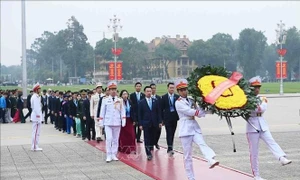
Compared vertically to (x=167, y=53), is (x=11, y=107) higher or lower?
lower

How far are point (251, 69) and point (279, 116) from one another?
22.3 ft

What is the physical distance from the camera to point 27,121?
22516 mm

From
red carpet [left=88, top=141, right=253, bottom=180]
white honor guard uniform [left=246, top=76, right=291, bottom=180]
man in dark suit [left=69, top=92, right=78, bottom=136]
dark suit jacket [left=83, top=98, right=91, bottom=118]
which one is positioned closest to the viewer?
white honor guard uniform [left=246, top=76, right=291, bottom=180]

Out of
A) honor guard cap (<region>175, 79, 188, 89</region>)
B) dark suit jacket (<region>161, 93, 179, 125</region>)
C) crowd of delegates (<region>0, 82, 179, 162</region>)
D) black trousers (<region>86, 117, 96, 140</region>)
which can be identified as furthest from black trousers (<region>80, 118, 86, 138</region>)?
honor guard cap (<region>175, 79, 188, 89</region>)

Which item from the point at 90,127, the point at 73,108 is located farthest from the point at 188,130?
the point at 73,108

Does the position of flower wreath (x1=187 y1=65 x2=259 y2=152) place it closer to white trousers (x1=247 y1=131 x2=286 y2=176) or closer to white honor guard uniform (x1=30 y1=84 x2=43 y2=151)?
white trousers (x1=247 y1=131 x2=286 y2=176)

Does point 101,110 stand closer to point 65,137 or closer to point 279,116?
point 65,137

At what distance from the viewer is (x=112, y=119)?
10.0 m

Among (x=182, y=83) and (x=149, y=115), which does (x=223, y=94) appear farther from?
(x=149, y=115)

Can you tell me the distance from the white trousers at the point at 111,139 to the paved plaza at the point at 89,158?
0.30 m

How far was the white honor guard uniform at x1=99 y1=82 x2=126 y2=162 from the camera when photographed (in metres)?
10.0

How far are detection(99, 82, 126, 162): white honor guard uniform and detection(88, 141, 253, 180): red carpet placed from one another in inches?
13.9

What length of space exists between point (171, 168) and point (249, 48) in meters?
17.3

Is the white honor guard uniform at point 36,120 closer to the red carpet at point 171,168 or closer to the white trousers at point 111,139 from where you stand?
the red carpet at point 171,168
